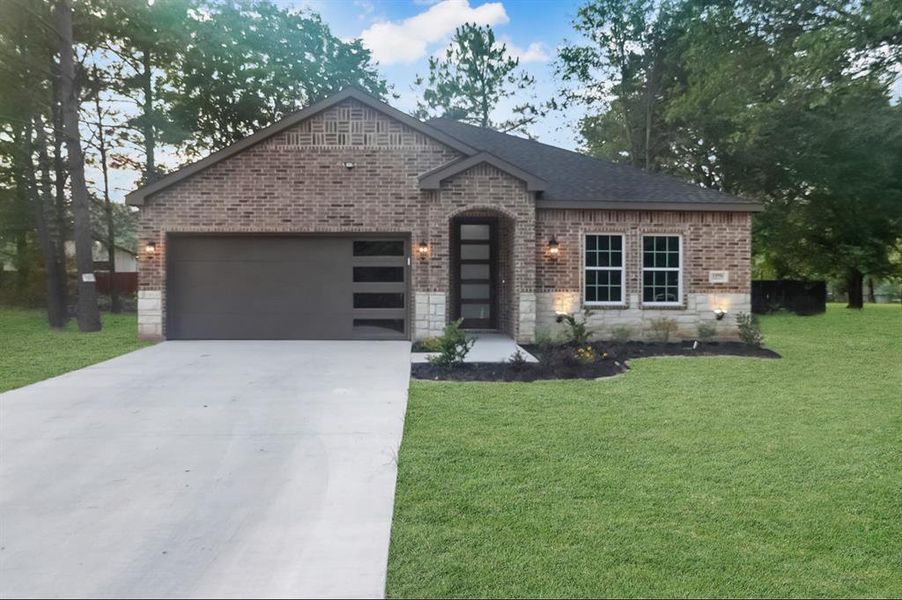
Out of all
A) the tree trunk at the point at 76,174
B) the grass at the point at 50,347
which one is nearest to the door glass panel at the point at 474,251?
the grass at the point at 50,347

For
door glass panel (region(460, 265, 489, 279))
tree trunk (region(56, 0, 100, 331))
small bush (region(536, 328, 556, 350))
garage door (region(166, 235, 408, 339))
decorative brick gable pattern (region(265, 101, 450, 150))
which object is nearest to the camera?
small bush (region(536, 328, 556, 350))

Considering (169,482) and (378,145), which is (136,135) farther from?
(169,482)

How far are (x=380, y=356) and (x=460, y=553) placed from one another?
6803mm

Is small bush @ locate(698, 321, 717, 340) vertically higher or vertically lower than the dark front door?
lower

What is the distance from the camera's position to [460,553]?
122 inches

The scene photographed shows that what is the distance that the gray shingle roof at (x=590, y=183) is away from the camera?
11.8 metres

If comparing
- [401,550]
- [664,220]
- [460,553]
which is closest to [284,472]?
[401,550]

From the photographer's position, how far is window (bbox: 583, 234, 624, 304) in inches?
474

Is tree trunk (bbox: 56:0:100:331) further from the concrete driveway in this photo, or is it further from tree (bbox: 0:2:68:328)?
the concrete driveway

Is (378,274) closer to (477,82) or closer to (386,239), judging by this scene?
(386,239)

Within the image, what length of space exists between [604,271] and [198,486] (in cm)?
976

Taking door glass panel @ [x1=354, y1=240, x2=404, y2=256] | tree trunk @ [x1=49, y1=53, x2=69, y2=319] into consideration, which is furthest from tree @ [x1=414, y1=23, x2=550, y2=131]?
door glass panel @ [x1=354, y1=240, x2=404, y2=256]

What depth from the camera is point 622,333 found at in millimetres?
11859

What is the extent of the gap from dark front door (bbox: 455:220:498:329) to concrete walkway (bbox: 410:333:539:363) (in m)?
1.05
